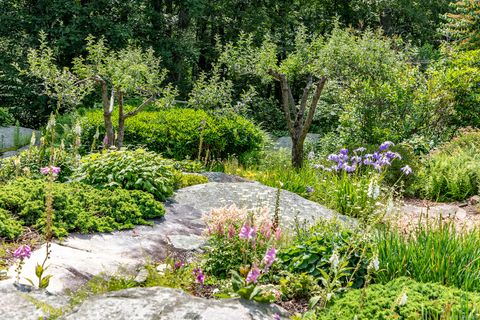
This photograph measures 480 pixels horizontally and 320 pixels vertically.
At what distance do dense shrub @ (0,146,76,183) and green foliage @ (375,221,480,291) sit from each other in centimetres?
418

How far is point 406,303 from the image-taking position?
322 cm

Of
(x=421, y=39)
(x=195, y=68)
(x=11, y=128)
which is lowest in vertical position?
(x=11, y=128)

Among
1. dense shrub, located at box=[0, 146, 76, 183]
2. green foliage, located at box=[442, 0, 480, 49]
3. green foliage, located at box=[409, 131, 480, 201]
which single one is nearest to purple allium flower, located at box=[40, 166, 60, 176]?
dense shrub, located at box=[0, 146, 76, 183]

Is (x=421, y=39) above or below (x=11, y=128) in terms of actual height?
above

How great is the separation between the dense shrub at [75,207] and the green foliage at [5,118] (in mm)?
9046

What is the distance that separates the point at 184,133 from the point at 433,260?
7.27m

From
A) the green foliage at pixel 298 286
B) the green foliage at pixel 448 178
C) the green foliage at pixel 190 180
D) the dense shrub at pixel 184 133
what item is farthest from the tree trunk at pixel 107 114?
the green foliage at pixel 448 178

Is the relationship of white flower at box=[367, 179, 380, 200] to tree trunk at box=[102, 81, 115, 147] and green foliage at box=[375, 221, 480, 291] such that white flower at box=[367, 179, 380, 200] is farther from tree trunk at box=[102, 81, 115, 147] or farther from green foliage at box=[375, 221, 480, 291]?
tree trunk at box=[102, 81, 115, 147]

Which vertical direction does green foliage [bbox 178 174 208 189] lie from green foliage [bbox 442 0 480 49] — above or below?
below

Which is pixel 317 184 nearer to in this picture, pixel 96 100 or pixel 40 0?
pixel 96 100

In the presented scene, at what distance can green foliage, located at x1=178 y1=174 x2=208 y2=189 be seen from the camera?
7.66 meters

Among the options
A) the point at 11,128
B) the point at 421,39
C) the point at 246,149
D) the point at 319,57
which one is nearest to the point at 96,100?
the point at 11,128

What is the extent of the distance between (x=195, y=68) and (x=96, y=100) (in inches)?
281

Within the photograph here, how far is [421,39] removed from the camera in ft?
81.5
